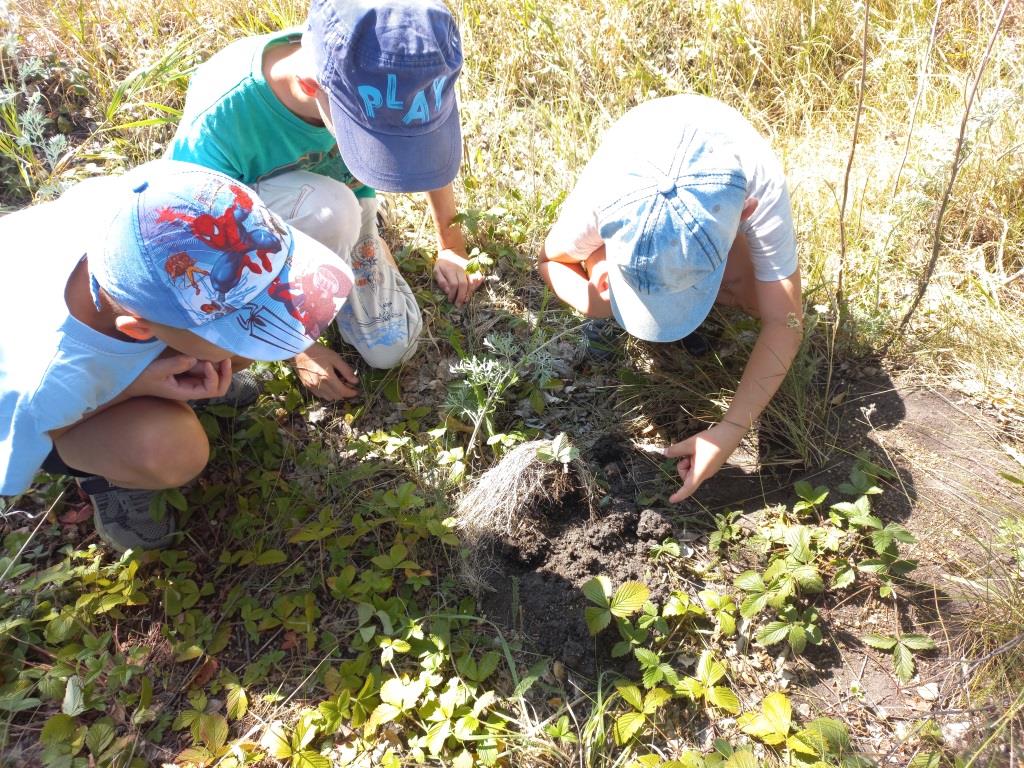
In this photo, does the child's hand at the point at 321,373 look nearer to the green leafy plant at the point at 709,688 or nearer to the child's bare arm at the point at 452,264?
the child's bare arm at the point at 452,264

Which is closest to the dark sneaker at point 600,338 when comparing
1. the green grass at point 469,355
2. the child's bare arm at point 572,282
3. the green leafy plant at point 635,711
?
the green grass at point 469,355

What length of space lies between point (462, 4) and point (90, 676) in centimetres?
303

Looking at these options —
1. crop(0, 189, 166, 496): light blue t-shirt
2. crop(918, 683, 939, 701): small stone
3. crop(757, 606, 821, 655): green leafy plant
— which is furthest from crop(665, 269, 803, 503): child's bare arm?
crop(0, 189, 166, 496): light blue t-shirt

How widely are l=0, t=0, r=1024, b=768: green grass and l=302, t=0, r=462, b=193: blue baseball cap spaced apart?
0.74m

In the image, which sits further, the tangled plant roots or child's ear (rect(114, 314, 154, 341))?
the tangled plant roots

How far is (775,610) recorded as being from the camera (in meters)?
1.88

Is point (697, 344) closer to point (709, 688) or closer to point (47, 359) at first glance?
point (709, 688)

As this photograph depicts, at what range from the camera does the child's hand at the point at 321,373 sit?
2375 mm

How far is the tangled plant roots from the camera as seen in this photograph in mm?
2016

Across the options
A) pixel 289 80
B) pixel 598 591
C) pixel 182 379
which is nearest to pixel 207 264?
pixel 182 379

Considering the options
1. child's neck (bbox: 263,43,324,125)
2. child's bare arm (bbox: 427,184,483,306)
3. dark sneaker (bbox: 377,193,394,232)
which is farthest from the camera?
dark sneaker (bbox: 377,193,394,232)

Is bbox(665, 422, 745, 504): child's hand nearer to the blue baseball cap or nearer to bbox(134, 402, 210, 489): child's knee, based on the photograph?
the blue baseball cap

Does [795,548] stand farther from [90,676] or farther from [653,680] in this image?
[90,676]

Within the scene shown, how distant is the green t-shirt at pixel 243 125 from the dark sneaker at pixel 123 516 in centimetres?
95
